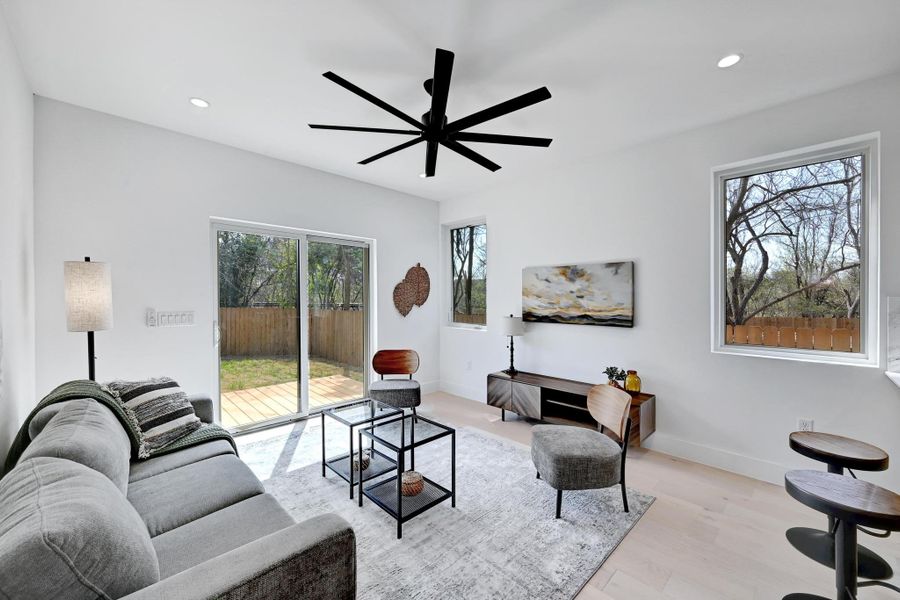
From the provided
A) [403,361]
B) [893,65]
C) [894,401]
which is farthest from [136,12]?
[894,401]

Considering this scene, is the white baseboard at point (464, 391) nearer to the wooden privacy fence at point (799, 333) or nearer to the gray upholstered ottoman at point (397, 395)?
the gray upholstered ottoman at point (397, 395)

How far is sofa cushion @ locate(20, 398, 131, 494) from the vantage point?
4.38 ft

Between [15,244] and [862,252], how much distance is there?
5.30 meters

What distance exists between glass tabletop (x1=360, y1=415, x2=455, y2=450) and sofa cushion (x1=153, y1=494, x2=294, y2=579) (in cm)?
76

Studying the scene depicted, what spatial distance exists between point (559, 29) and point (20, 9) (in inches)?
106

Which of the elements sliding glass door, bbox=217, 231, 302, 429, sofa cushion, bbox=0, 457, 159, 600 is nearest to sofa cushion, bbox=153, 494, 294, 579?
sofa cushion, bbox=0, 457, 159, 600

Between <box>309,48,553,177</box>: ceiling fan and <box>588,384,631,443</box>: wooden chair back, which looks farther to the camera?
<box>588,384,631,443</box>: wooden chair back

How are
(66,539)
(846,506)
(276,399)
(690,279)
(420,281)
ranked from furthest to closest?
(420,281)
(276,399)
(690,279)
(846,506)
(66,539)

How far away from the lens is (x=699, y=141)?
120 inches

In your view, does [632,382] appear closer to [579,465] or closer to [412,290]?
[579,465]

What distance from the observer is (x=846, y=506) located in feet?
4.56

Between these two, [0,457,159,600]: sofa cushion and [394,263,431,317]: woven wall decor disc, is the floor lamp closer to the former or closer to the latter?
[0,457,159,600]: sofa cushion

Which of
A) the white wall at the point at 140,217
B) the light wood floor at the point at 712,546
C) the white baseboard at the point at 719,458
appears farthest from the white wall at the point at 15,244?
the white baseboard at the point at 719,458

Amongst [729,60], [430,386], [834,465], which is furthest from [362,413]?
[729,60]
